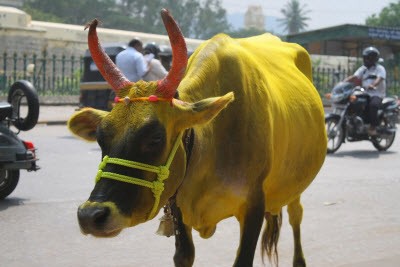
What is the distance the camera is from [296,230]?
539 cm

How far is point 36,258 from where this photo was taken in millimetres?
5461

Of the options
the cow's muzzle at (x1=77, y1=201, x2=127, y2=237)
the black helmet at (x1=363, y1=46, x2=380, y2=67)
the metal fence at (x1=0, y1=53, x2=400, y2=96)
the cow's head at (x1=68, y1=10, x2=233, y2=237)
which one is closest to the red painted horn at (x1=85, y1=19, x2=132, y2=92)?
the cow's head at (x1=68, y1=10, x2=233, y2=237)

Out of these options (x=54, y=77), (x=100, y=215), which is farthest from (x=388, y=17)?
(x=100, y=215)

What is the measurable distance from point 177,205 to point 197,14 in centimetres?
9846

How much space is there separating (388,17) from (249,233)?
6161 cm

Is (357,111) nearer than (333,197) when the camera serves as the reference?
No

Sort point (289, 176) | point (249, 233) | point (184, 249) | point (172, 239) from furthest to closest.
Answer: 1. point (172, 239)
2. point (289, 176)
3. point (184, 249)
4. point (249, 233)

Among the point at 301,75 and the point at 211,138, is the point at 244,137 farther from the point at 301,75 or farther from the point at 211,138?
the point at 301,75

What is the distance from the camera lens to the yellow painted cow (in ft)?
10.6

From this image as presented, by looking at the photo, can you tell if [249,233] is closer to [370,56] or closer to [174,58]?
[174,58]

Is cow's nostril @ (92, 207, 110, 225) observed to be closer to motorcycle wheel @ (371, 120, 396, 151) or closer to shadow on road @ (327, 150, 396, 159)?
shadow on road @ (327, 150, 396, 159)

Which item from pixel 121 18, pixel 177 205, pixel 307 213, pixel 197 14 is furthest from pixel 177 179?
pixel 197 14

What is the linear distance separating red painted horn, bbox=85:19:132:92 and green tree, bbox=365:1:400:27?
5995 cm

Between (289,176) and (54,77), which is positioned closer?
(289,176)
